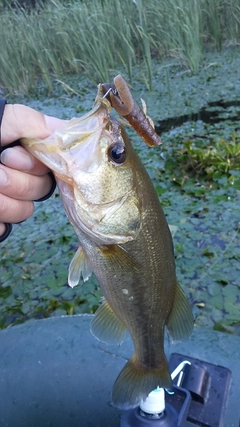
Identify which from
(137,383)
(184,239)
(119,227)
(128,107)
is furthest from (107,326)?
(184,239)

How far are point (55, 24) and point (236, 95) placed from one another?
11.7 ft

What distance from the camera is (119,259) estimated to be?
4.10ft

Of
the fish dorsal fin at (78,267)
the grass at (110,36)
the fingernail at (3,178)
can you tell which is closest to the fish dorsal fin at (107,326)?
the fish dorsal fin at (78,267)

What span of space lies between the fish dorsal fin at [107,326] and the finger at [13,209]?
389 mm

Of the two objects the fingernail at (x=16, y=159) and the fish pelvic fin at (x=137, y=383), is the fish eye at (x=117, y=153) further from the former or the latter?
the fish pelvic fin at (x=137, y=383)

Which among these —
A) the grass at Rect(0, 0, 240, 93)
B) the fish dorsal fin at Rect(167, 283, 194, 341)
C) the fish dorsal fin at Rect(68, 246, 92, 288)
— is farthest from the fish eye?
the grass at Rect(0, 0, 240, 93)

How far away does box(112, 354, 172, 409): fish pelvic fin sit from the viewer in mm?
1281

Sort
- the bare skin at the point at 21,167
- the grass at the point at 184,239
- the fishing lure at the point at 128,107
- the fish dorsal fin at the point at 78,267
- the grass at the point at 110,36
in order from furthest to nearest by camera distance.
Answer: the grass at the point at 110,36, the grass at the point at 184,239, the fish dorsal fin at the point at 78,267, the bare skin at the point at 21,167, the fishing lure at the point at 128,107

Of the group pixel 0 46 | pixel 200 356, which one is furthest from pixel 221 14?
pixel 200 356

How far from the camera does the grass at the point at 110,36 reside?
247 inches

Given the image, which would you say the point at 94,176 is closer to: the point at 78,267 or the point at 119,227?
the point at 119,227

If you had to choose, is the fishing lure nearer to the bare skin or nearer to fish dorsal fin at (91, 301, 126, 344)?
the bare skin

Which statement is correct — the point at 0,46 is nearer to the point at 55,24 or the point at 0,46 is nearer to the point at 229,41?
the point at 55,24

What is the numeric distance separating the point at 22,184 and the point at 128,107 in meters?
0.41
